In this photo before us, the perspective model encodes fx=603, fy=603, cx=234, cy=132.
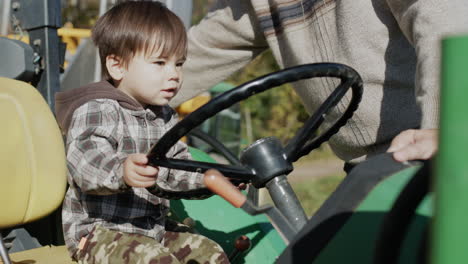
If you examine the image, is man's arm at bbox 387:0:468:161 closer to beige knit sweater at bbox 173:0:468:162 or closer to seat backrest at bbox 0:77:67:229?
beige knit sweater at bbox 173:0:468:162

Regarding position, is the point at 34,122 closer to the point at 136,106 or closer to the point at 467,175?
the point at 136,106

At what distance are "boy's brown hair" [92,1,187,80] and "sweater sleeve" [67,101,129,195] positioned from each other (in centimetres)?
19

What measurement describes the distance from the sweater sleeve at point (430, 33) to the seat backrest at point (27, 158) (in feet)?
3.35

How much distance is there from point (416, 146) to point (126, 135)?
851 millimetres

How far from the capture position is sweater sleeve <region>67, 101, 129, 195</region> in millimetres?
1467

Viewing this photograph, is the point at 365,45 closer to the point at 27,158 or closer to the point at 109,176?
the point at 109,176

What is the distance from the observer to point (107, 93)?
5.47 ft

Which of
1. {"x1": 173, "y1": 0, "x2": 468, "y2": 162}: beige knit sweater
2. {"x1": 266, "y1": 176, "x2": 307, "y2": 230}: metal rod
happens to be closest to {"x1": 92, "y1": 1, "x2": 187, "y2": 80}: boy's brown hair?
{"x1": 173, "y1": 0, "x2": 468, "y2": 162}: beige knit sweater

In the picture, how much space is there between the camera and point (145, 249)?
5.00 feet

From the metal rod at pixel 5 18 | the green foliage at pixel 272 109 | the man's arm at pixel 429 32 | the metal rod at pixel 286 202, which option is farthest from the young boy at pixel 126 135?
the green foliage at pixel 272 109

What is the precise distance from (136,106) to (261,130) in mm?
4820

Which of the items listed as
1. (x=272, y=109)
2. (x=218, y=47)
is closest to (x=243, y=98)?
(x=218, y=47)

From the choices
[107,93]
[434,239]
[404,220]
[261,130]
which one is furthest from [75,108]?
[261,130]

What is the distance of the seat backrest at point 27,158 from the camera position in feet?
5.35
